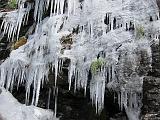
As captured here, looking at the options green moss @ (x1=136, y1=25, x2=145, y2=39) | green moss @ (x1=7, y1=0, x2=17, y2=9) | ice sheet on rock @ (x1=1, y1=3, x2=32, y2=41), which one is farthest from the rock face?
green moss @ (x1=7, y1=0, x2=17, y2=9)

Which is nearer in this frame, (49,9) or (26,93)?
(26,93)

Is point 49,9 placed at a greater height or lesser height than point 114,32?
greater

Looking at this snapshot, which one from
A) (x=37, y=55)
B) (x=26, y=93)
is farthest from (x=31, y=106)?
(x=37, y=55)

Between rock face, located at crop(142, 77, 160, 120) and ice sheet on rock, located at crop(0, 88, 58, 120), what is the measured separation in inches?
77.7

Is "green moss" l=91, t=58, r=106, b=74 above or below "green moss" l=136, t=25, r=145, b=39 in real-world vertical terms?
below

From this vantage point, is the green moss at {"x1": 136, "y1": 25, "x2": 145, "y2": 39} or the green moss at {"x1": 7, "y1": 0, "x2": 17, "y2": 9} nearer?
the green moss at {"x1": 136, "y1": 25, "x2": 145, "y2": 39}

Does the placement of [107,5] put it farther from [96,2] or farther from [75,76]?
[75,76]

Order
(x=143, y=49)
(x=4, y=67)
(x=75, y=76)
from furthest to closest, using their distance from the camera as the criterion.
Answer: (x=4, y=67), (x=75, y=76), (x=143, y=49)

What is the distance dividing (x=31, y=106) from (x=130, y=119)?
1.93 metres

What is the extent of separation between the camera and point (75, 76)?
6457 mm

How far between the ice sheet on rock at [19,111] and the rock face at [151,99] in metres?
1.97

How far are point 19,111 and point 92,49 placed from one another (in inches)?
73.0

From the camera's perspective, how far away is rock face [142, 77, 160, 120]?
5656mm

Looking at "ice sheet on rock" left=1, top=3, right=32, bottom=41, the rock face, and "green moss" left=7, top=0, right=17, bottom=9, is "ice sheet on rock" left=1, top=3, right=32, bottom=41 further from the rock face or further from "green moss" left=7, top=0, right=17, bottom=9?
the rock face
